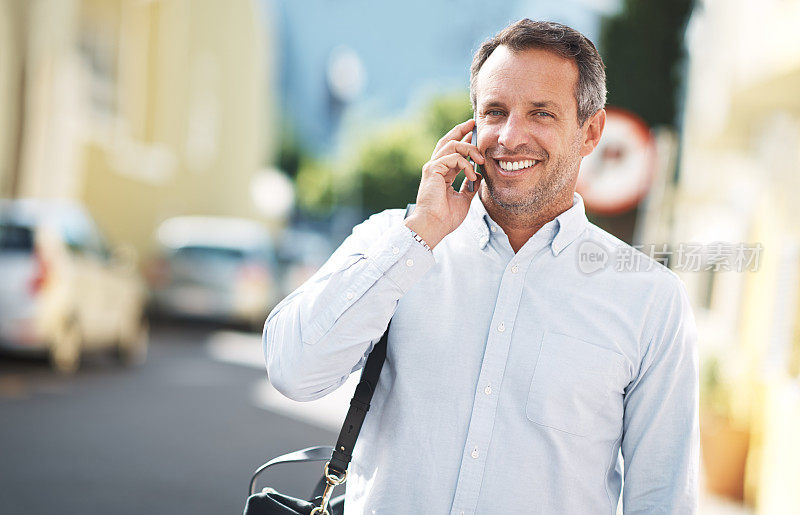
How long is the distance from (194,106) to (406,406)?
25.9 metres

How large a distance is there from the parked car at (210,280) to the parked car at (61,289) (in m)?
3.69

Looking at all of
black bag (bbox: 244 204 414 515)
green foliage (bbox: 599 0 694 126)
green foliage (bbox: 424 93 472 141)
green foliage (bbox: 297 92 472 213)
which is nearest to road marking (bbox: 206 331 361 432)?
black bag (bbox: 244 204 414 515)

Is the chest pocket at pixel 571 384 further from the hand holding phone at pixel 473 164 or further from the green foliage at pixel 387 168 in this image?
the green foliage at pixel 387 168

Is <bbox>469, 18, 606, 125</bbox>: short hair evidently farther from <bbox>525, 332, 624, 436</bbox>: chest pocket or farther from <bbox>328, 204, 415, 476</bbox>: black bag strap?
<bbox>328, 204, 415, 476</bbox>: black bag strap

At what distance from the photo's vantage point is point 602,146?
198 inches

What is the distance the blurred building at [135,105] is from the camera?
624 inches

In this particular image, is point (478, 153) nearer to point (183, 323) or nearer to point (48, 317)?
point (48, 317)

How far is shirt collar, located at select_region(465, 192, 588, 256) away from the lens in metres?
2.46

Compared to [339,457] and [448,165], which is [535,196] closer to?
[448,165]

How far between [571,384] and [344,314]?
571 millimetres

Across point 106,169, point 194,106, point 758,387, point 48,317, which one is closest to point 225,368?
point 48,317

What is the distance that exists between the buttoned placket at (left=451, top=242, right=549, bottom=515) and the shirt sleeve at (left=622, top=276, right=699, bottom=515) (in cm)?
34

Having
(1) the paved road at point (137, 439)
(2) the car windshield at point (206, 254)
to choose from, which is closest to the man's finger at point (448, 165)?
(1) the paved road at point (137, 439)

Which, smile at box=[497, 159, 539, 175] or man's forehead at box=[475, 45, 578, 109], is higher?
man's forehead at box=[475, 45, 578, 109]
